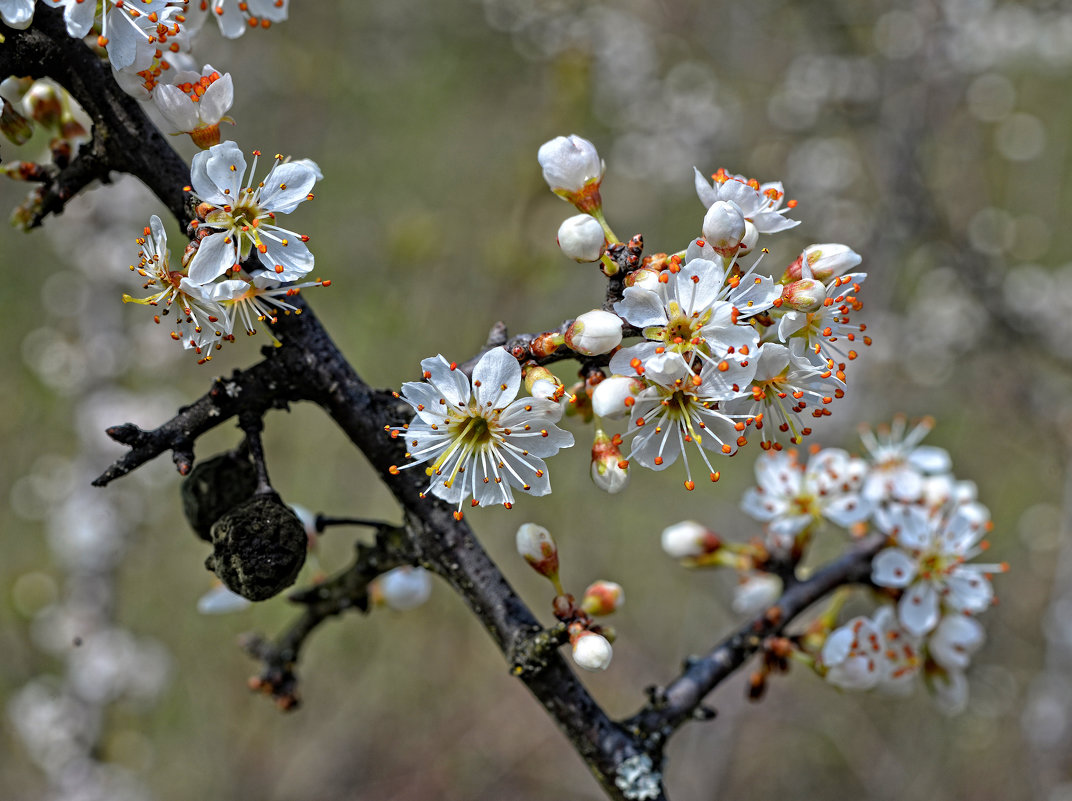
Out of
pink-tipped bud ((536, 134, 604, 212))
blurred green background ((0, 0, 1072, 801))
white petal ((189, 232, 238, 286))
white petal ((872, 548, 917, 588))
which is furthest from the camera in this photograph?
blurred green background ((0, 0, 1072, 801))

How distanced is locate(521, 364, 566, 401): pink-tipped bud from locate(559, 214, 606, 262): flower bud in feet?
0.58

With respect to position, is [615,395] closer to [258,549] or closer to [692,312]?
[692,312]

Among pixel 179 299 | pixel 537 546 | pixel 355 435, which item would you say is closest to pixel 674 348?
pixel 537 546

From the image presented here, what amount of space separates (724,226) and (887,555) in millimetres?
889

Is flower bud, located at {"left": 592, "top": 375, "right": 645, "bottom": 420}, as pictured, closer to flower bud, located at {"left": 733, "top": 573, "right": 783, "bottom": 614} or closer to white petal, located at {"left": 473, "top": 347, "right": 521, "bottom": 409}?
white petal, located at {"left": 473, "top": 347, "right": 521, "bottom": 409}

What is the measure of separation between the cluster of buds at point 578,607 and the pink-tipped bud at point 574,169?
0.53 metres

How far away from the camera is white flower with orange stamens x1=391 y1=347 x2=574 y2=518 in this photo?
1.08 m

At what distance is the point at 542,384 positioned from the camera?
1.06 m

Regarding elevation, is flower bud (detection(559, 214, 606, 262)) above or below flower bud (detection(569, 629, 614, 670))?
above

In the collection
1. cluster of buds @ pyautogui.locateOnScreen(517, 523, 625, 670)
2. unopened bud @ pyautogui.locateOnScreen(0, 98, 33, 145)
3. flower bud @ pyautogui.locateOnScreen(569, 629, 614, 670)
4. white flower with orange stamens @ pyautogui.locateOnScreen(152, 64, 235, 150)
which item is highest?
unopened bud @ pyautogui.locateOnScreen(0, 98, 33, 145)

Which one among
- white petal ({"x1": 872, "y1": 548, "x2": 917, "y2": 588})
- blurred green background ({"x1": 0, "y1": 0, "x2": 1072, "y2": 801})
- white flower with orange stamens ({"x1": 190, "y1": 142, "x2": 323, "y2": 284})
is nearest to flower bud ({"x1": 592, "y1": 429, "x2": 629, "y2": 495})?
white flower with orange stamens ({"x1": 190, "y1": 142, "x2": 323, "y2": 284})

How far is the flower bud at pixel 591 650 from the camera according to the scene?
1127mm

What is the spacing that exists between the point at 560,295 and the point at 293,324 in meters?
4.16

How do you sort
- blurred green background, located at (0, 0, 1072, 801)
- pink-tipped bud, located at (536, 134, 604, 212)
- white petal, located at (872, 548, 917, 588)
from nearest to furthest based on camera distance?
Result: 1. pink-tipped bud, located at (536, 134, 604, 212)
2. white petal, located at (872, 548, 917, 588)
3. blurred green background, located at (0, 0, 1072, 801)
